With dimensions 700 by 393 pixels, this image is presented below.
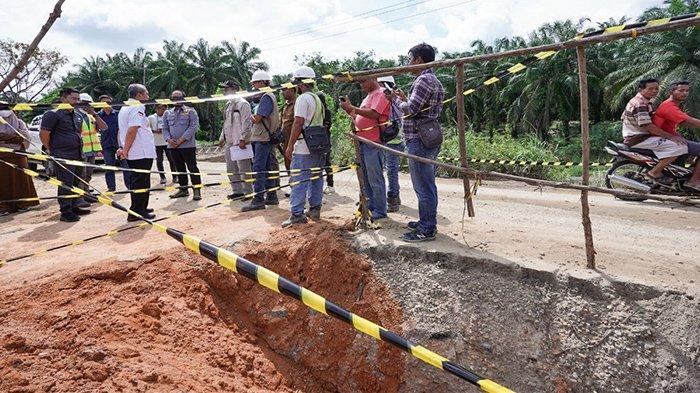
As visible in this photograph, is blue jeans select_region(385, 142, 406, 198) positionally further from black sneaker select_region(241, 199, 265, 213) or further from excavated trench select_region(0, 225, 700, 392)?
black sneaker select_region(241, 199, 265, 213)

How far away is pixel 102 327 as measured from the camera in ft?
10.4

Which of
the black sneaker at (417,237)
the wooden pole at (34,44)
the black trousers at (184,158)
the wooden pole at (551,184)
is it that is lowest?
the black sneaker at (417,237)

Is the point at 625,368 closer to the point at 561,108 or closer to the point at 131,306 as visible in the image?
the point at 131,306

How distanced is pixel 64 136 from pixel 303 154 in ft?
10.7

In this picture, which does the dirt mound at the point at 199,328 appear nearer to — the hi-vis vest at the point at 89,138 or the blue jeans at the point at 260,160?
the blue jeans at the point at 260,160

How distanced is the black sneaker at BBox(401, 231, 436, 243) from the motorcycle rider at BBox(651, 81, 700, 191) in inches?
149

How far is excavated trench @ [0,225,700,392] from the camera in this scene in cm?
294

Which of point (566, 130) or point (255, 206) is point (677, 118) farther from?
point (566, 130)

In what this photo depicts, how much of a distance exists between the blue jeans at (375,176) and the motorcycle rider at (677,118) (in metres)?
3.74

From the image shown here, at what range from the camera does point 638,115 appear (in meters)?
5.82

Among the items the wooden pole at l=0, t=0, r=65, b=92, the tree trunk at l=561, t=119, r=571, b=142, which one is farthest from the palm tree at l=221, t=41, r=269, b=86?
the wooden pole at l=0, t=0, r=65, b=92

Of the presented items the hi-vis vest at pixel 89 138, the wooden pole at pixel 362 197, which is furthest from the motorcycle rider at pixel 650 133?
the hi-vis vest at pixel 89 138

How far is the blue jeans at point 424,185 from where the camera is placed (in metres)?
4.12

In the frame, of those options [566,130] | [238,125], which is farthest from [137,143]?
[566,130]
